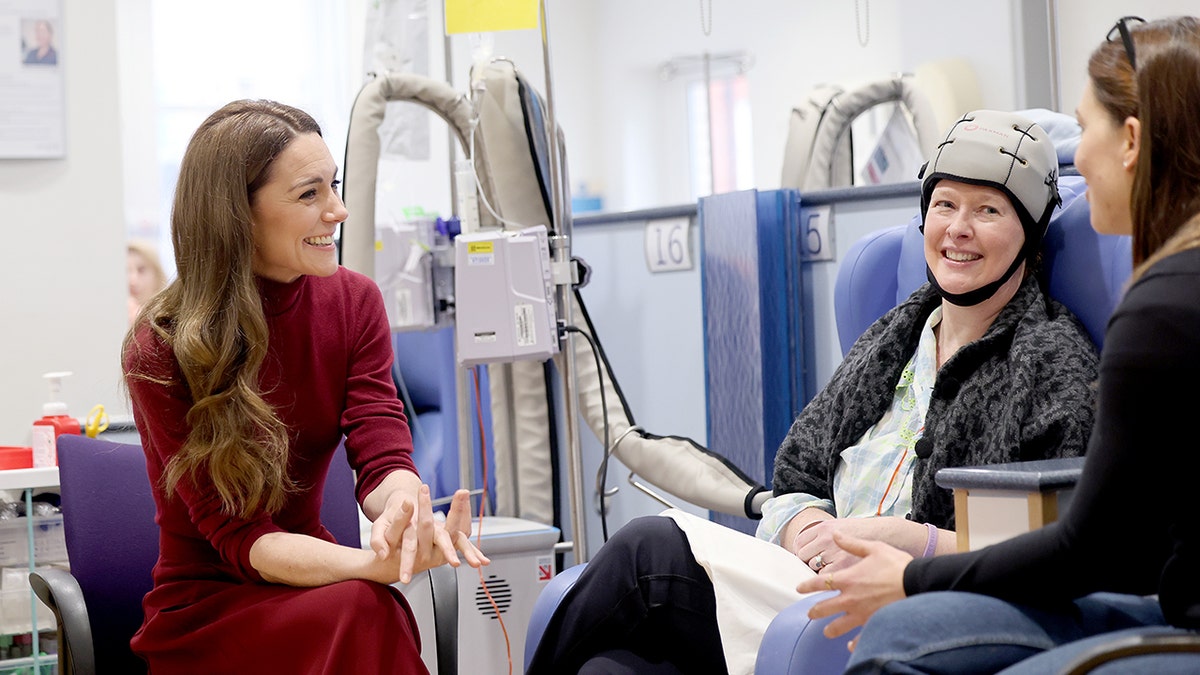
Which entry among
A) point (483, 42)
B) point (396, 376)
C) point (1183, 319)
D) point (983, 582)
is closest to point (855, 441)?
point (983, 582)

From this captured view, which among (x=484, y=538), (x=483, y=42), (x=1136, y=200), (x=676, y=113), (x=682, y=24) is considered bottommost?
(x=484, y=538)

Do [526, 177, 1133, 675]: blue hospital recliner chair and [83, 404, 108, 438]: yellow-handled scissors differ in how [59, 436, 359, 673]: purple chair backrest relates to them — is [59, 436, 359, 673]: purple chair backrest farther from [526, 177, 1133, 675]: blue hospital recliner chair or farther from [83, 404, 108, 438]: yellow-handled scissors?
[526, 177, 1133, 675]: blue hospital recliner chair

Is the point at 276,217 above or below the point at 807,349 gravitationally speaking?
above

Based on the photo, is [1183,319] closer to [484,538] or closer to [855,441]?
[855,441]

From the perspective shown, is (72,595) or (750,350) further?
(750,350)

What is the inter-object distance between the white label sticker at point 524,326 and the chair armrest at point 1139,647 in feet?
6.25

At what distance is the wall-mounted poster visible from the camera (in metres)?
3.21

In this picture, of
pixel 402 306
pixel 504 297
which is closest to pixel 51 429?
pixel 402 306

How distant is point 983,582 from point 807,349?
5.91 feet

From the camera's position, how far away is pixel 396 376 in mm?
3637

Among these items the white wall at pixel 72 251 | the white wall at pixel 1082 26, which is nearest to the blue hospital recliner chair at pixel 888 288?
the white wall at pixel 72 251

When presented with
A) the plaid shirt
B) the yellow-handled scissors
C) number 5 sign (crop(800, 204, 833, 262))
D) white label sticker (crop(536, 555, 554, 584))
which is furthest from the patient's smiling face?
the yellow-handled scissors

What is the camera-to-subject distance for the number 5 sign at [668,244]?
3395mm

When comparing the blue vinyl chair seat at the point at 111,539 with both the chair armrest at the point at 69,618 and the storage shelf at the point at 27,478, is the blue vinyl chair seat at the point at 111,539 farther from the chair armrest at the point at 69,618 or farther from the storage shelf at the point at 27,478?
the storage shelf at the point at 27,478
